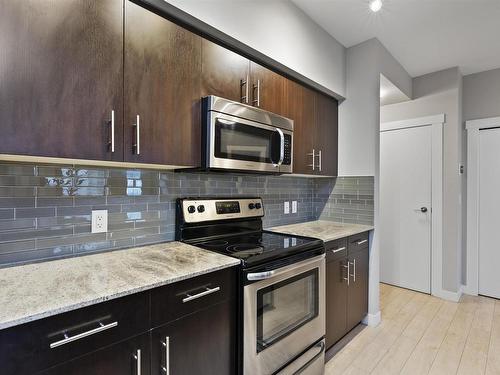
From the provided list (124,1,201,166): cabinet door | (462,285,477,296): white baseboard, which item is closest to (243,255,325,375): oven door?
(124,1,201,166): cabinet door

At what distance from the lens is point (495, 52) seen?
9.29 feet

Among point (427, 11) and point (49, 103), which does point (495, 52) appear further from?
point (49, 103)

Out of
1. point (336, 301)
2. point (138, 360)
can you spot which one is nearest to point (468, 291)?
point (336, 301)

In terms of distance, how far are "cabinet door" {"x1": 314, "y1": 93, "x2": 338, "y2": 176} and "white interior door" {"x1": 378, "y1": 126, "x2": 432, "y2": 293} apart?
1.20 meters

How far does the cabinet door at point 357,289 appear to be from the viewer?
2303 millimetres

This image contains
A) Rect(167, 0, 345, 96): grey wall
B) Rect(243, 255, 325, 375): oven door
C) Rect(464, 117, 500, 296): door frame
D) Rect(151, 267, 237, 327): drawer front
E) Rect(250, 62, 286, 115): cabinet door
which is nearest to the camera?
Rect(151, 267, 237, 327): drawer front

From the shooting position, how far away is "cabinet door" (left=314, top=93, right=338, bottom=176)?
2.54 m

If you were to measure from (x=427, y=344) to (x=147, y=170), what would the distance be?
2.53 m

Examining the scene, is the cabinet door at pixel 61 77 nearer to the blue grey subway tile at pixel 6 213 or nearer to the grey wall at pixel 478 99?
the blue grey subway tile at pixel 6 213

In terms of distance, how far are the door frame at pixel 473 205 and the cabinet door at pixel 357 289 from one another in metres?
1.73

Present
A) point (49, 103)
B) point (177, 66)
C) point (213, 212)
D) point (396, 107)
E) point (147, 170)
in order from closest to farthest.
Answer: point (49, 103)
point (177, 66)
point (147, 170)
point (213, 212)
point (396, 107)

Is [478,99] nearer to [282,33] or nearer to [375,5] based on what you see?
[375,5]

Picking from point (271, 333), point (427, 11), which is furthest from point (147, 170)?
point (427, 11)

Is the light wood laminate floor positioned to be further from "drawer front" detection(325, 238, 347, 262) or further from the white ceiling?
the white ceiling
